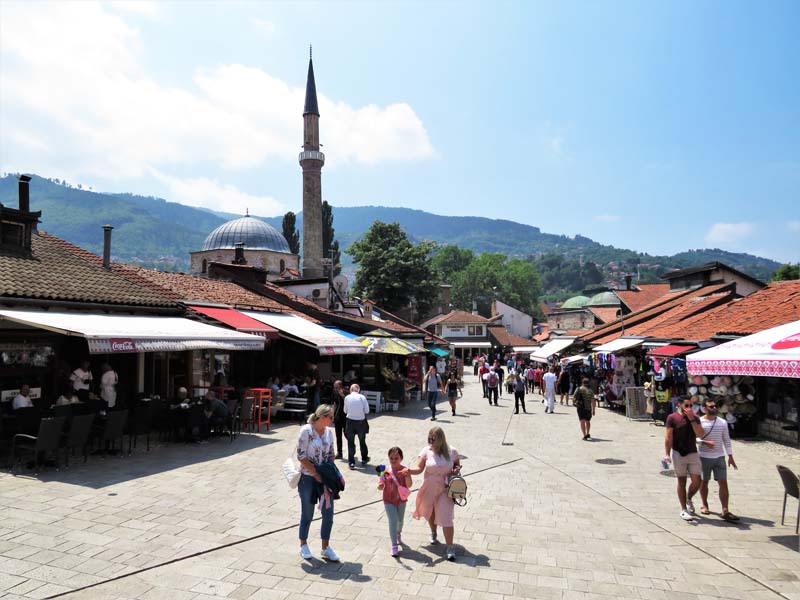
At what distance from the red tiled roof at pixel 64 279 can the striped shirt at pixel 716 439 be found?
450 inches

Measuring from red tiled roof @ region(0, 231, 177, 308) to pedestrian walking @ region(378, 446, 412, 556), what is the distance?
8.32 meters

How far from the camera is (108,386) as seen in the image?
37.4ft

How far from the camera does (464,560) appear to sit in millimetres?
5504

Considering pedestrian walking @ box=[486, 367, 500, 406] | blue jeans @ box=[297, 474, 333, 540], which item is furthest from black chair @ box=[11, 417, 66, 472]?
pedestrian walking @ box=[486, 367, 500, 406]

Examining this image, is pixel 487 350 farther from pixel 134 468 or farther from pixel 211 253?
pixel 134 468

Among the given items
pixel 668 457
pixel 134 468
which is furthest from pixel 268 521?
pixel 668 457

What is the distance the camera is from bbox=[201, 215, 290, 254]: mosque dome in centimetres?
4688

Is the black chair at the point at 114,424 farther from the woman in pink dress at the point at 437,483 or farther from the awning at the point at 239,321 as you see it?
the woman in pink dress at the point at 437,483

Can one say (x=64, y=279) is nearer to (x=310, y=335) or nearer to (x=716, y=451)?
(x=310, y=335)

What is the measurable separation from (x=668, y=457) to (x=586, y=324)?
59.4 metres

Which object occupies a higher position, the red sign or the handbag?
the red sign

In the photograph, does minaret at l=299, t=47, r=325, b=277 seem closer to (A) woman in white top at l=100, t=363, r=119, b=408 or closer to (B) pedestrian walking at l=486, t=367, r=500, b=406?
(B) pedestrian walking at l=486, t=367, r=500, b=406

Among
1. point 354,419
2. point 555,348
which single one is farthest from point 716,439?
point 555,348

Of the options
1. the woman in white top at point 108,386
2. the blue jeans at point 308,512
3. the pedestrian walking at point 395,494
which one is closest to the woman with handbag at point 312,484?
the blue jeans at point 308,512
